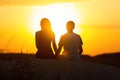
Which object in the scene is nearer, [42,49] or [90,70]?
[90,70]

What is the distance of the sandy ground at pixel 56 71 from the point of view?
→ 653cm

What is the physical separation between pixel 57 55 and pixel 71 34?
27.2 inches

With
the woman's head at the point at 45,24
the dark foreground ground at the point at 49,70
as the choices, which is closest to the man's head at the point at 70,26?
the woman's head at the point at 45,24

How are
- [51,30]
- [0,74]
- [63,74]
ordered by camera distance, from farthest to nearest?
[51,30]
[63,74]
[0,74]

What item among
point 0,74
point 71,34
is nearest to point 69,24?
point 71,34

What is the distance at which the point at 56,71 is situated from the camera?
24.4 feet

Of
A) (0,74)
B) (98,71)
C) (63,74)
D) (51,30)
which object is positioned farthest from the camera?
(51,30)

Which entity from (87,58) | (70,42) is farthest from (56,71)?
(87,58)

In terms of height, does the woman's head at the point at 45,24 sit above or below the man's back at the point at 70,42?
above

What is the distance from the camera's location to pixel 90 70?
7.75 meters

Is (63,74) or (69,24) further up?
(69,24)

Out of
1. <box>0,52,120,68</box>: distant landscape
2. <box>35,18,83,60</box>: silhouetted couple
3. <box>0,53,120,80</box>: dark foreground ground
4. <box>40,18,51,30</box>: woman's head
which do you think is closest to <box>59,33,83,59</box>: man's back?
<box>35,18,83,60</box>: silhouetted couple

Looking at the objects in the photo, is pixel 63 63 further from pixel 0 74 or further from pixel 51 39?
pixel 51 39

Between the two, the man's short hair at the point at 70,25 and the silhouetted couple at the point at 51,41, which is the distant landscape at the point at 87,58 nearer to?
the silhouetted couple at the point at 51,41
